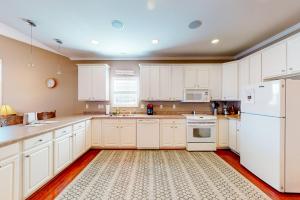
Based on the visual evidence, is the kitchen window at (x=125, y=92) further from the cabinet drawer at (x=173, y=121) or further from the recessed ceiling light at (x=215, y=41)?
the recessed ceiling light at (x=215, y=41)

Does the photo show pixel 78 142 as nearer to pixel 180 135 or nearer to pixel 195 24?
pixel 180 135

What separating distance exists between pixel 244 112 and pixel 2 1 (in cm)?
474

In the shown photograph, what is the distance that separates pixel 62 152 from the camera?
2859 mm

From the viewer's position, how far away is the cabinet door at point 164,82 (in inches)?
182

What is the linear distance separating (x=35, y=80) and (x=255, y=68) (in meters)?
5.64

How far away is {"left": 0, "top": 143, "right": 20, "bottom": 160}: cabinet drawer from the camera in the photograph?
1684mm

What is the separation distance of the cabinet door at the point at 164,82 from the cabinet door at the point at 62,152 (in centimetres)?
263

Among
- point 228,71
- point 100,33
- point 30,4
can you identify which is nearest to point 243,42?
point 228,71

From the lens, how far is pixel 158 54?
15.1 ft

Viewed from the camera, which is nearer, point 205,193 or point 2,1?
point 205,193

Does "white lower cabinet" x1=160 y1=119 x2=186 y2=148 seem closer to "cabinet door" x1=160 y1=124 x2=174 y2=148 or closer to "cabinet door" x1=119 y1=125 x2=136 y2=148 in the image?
"cabinet door" x1=160 y1=124 x2=174 y2=148

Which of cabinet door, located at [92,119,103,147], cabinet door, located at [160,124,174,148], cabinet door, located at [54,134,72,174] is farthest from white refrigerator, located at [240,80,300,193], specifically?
cabinet door, located at [92,119,103,147]

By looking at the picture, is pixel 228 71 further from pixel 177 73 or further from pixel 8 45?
pixel 8 45

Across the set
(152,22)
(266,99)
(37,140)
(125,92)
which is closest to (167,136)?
(125,92)
